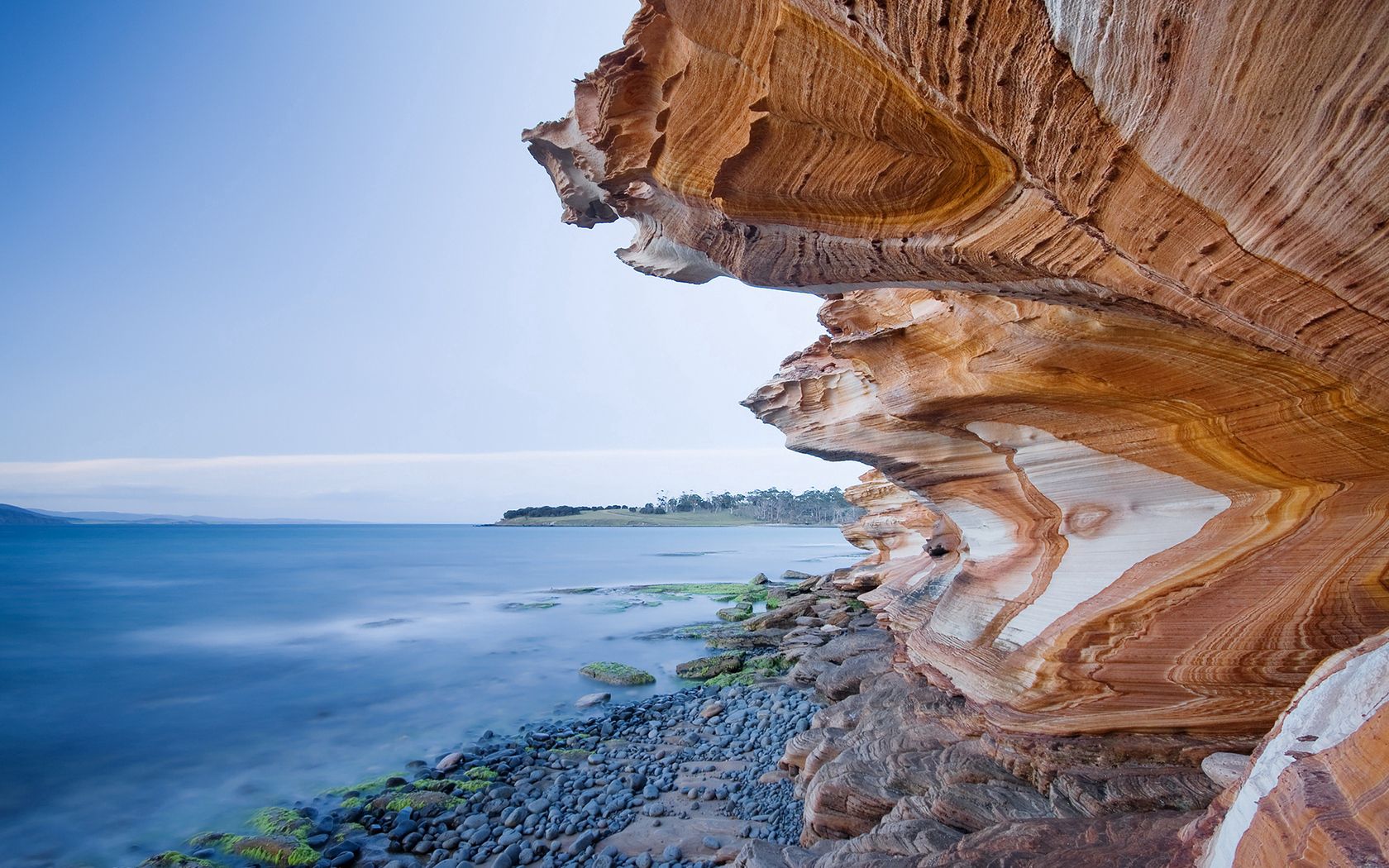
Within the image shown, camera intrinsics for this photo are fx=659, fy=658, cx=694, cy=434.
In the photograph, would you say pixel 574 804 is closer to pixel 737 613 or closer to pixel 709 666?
pixel 709 666

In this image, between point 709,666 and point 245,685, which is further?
point 245,685

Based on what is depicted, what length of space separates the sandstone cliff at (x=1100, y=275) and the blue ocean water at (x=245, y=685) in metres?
8.34

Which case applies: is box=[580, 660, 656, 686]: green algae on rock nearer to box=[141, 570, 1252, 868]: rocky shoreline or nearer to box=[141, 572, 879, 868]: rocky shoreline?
box=[141, 570, 1252, 868]: rocky shoreline

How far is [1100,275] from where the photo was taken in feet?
9.44

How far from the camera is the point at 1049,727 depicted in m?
4.91

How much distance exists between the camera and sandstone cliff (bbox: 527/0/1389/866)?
6.26 ft

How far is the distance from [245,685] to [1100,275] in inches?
672

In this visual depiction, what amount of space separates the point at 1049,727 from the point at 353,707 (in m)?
11.9

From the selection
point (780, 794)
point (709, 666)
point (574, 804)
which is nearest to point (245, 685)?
point (709, 666)

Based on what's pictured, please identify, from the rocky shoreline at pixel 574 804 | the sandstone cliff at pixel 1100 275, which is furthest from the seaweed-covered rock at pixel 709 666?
the sandstone cliff at pixel 1100 275

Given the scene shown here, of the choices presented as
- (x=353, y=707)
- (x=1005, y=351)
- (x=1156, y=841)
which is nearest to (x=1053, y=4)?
(x=1005, y=351)

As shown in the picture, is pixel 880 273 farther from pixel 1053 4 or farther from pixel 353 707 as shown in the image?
pixel 353 707

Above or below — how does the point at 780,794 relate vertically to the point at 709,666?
above

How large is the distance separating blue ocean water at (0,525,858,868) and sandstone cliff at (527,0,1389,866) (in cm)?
834
